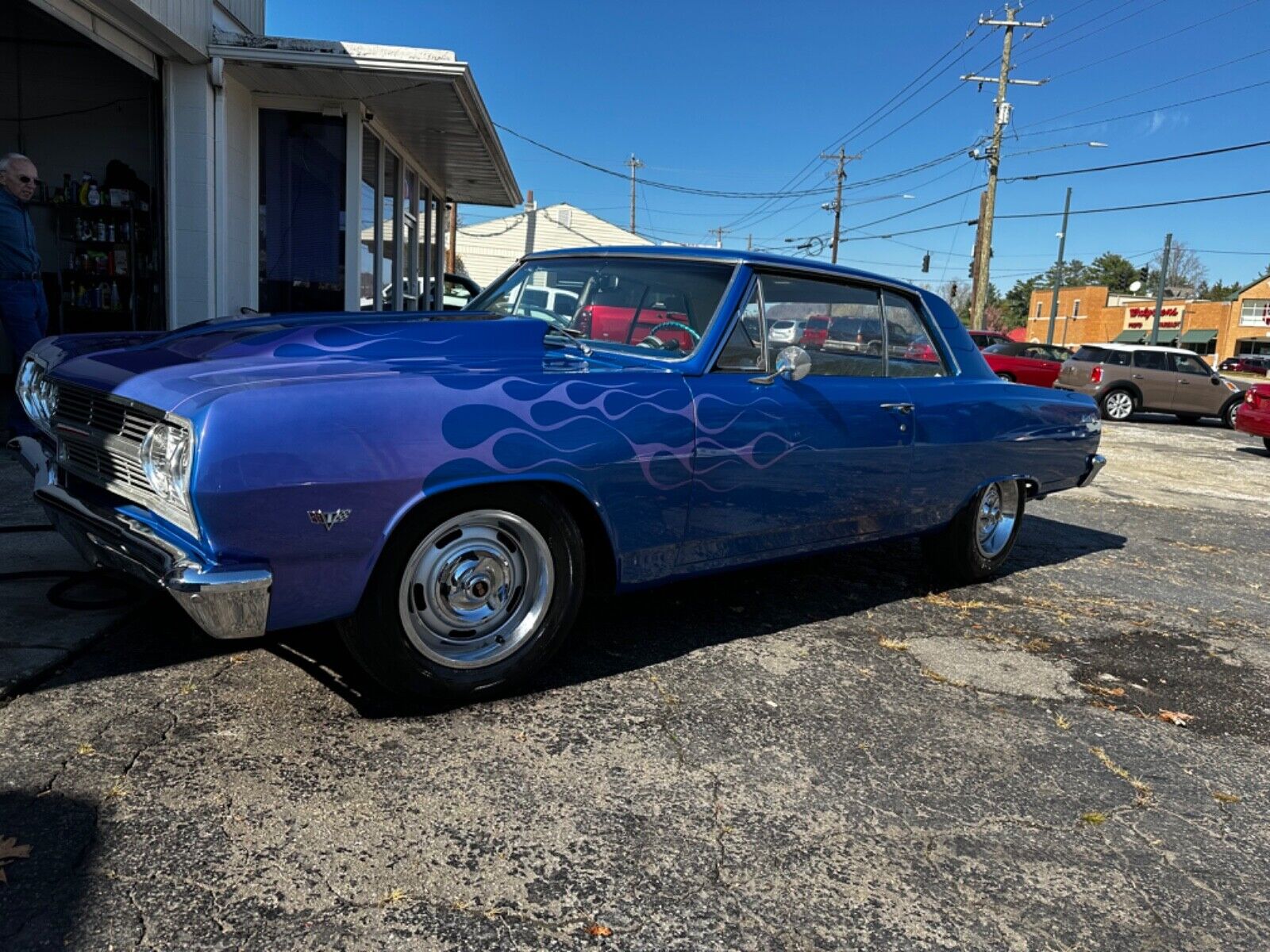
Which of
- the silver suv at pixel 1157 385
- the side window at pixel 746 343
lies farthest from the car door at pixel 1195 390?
the side window at pixel 746 343

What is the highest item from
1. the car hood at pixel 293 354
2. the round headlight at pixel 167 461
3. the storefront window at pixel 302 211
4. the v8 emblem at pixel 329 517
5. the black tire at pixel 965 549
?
the storefront window at pixel 302 211

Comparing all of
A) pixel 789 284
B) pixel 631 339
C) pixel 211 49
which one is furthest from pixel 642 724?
pixel 211 49

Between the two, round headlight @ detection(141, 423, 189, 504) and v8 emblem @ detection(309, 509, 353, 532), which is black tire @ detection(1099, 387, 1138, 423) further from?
round headlight @ detection(141, 423, 189, 504)

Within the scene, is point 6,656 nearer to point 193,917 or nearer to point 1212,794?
point 193,917

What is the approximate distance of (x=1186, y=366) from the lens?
18109 millimetres

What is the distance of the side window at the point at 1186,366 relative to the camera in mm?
18047

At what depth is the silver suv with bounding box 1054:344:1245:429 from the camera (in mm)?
18000

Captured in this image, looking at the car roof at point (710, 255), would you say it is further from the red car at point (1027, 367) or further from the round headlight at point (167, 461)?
the red car at point (1027, 367)

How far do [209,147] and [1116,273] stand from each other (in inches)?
4141

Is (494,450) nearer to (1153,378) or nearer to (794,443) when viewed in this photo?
(794,443)

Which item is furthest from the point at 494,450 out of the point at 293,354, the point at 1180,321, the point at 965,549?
the point at 1180,321

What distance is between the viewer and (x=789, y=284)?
393 centimetres

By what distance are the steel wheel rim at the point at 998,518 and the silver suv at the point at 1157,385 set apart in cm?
1445

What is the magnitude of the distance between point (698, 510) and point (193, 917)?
1.99 metres
